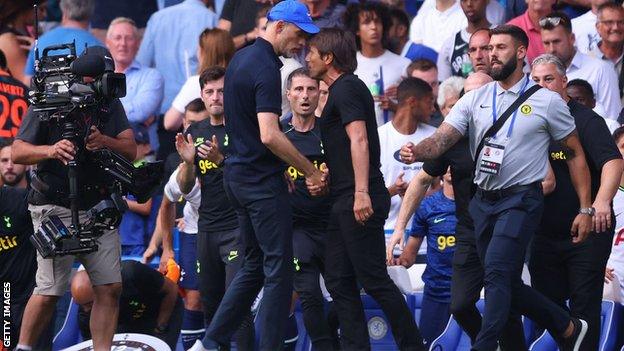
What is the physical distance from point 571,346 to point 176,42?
239 inches

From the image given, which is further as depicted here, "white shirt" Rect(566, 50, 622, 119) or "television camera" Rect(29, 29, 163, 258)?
"white shirt" Rect(566, 50, 622, 119)

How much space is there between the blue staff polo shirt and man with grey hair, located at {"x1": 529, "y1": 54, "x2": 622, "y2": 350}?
5.91ft

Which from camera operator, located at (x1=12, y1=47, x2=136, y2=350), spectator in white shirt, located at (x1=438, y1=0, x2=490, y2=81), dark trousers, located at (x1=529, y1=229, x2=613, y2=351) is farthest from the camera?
spectator in white shirt, located at (x1=438, y1=0, x2=490, y2=81)

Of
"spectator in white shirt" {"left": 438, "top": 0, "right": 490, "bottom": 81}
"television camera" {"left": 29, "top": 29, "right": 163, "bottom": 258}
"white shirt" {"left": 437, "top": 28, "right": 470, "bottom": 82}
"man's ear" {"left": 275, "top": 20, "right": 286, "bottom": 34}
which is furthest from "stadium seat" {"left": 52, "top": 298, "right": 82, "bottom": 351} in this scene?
"white shirt" {"left": 437, "top": 28, "right": 470, "bottom": 82}

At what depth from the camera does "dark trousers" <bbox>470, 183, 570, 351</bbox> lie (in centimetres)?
911

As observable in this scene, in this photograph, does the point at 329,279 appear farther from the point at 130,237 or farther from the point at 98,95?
the point at 130,237

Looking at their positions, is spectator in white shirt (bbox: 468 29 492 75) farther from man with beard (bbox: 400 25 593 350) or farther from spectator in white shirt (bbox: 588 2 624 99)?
man with beard (bbox: 400 25 593 350)

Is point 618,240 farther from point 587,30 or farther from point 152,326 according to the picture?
point 152,326

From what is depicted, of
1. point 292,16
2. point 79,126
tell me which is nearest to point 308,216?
point 292,16

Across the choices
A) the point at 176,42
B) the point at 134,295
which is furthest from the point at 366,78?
the point at 134,295

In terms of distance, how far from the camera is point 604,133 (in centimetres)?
963

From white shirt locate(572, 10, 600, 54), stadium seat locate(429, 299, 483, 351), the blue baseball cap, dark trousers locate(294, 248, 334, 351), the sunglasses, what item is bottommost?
stadium seat locate(429, 299, 483, 351)

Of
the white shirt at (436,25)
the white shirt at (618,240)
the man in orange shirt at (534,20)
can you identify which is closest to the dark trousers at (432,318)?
the white shirt at (618,240)

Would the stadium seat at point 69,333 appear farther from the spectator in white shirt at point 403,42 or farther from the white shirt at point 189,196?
the spectator in white shirt at point 403,42
